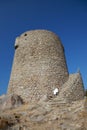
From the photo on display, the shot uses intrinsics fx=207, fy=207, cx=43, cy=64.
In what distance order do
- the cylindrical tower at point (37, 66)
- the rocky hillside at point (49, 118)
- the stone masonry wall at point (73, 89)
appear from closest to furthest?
1. the rocky hillside at point (49, 118)
2. the stone masonry wall at point (73, 89)
3. the cylindrical tower at point (37, 66)

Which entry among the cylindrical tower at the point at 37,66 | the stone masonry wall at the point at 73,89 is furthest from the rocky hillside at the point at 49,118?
the cylindrical tower at the point at 37,66

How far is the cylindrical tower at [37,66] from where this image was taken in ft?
60.4

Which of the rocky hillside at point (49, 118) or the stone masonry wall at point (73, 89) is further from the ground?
the stone masonry wall at point (73, 89)

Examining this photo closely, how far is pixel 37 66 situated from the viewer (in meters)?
19.0

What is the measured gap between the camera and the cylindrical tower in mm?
18422

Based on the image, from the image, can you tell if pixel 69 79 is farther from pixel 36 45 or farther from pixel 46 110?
pixel 46 110

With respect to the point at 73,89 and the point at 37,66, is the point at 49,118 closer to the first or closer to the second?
the point at 73,89

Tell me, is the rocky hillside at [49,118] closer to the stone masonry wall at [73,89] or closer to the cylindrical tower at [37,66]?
the stone masonry wall at [73,89]

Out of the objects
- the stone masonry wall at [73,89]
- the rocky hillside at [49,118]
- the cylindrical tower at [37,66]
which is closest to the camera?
the rocky hillside at [49,118]

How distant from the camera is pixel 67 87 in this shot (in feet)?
58.1

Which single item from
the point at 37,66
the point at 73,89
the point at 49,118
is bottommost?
the point at 49,118

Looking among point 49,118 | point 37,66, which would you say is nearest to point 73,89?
point 37,66

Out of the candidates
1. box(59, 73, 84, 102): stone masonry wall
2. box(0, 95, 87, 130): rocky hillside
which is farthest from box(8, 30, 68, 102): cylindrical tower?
box(0, 95, 87, 130): rocky hillside

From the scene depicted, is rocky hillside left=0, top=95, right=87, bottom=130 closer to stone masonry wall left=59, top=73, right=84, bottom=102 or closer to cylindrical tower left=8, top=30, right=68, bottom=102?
stone masonry wall left=59, top=73, right=84, bottom=102
